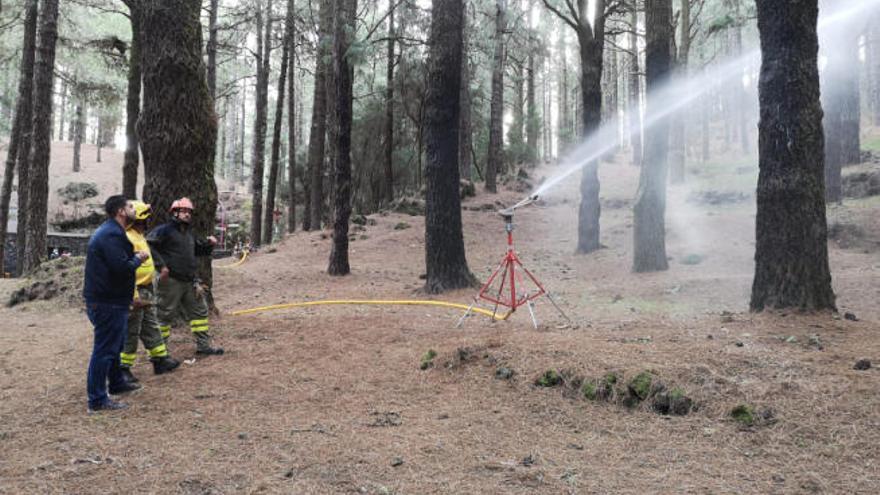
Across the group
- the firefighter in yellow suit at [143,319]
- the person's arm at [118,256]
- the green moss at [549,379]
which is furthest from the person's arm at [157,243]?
the green moss at [549,379]

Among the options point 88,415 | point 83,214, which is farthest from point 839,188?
point 83,214

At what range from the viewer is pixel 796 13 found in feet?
20.0

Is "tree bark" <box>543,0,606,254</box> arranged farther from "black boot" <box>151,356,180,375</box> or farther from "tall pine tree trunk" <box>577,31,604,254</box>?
"black boot" <box>151,356,180,375</box>

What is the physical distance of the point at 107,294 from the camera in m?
4.68

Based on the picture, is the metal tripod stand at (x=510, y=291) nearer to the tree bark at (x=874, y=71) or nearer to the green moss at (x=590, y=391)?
the green moss at (x=590, y=391)

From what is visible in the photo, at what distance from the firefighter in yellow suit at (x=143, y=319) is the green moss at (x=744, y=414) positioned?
5.07 meters

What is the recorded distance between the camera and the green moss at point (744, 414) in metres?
3.80

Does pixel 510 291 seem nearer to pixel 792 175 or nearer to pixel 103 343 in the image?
pixel 792 175

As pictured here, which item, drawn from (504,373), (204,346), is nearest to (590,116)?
(504,373)

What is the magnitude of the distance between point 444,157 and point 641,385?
654 centimetres

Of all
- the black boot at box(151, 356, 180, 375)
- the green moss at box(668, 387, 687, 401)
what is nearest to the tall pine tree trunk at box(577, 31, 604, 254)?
the green moss at box(668, 387, 687, 401)

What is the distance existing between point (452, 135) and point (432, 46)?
66.4 inches

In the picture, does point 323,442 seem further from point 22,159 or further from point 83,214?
point 83,214

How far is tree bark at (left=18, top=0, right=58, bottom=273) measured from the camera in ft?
41.3
